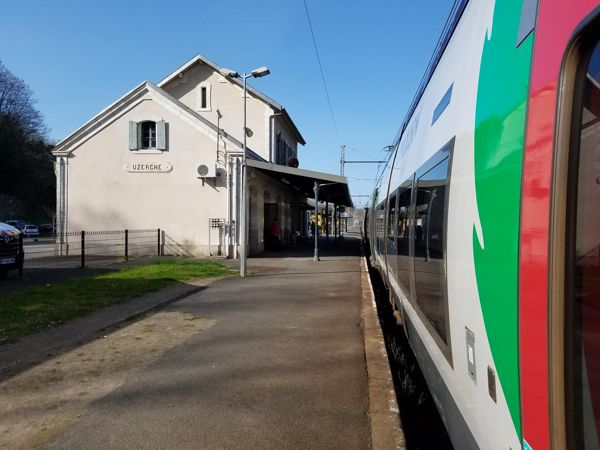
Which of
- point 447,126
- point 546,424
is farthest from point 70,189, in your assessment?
point 546,424

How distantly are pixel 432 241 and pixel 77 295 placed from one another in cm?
882

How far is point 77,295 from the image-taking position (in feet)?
33.5

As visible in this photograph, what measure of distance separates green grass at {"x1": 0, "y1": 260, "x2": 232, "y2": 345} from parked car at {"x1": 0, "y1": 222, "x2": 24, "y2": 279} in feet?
4.93

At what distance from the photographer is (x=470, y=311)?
2.27 meters

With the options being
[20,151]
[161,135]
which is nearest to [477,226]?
[161,135]

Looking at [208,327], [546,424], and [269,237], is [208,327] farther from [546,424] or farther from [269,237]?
[269,237]

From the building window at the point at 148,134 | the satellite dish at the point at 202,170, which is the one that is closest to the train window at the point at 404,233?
the satellite dish at the point at 202,170

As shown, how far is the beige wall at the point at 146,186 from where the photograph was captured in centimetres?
2075

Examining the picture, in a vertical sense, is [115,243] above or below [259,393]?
above

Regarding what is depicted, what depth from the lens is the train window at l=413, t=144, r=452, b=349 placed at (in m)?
2.96

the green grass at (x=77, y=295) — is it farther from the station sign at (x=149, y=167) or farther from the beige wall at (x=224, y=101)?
the beige wall at (x=224, y=101)

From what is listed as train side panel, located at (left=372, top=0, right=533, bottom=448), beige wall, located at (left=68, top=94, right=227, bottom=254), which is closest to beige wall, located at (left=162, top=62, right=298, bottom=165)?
beige wall, located at (left=68, top=94, right=227, bottom=254)

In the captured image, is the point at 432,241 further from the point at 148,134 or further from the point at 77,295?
the point at 148,134

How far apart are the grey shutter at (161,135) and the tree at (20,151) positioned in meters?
43.9
